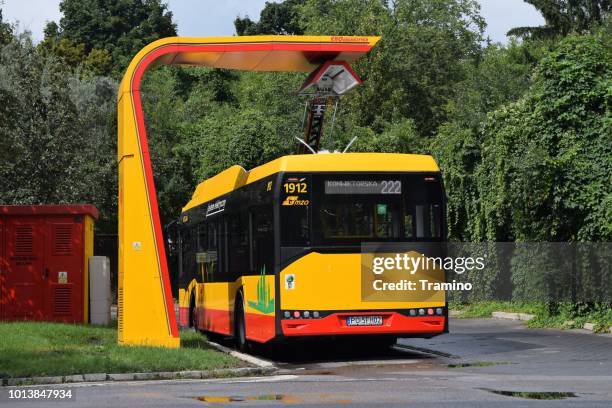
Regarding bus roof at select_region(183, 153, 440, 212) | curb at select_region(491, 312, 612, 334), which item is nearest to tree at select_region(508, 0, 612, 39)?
curb at select_region(491, 312, 612, 334)

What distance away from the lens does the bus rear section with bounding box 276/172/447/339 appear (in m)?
18.5

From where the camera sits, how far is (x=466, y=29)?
83188 mm

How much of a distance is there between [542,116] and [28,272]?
493 inches

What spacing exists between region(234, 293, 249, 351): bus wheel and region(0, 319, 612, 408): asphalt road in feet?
1.58

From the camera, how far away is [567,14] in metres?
74.8

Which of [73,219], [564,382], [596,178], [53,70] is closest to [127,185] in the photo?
[73,219]

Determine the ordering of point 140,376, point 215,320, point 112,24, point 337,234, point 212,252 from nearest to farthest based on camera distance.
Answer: point 140,376 < point 337,234 < point 215,320 < point 212,252 < point 112,24

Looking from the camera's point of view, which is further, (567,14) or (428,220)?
(567,14)

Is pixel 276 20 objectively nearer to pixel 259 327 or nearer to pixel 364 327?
pixel 259 327

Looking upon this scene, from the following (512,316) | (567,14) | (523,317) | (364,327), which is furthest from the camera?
(567,14)

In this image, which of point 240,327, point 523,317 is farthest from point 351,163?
point 523,317

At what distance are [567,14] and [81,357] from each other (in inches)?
2465

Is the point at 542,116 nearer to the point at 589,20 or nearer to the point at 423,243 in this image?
the point at 423,243

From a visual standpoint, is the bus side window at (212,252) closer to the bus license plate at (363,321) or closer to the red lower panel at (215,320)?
the red lower panel at (215,320)
